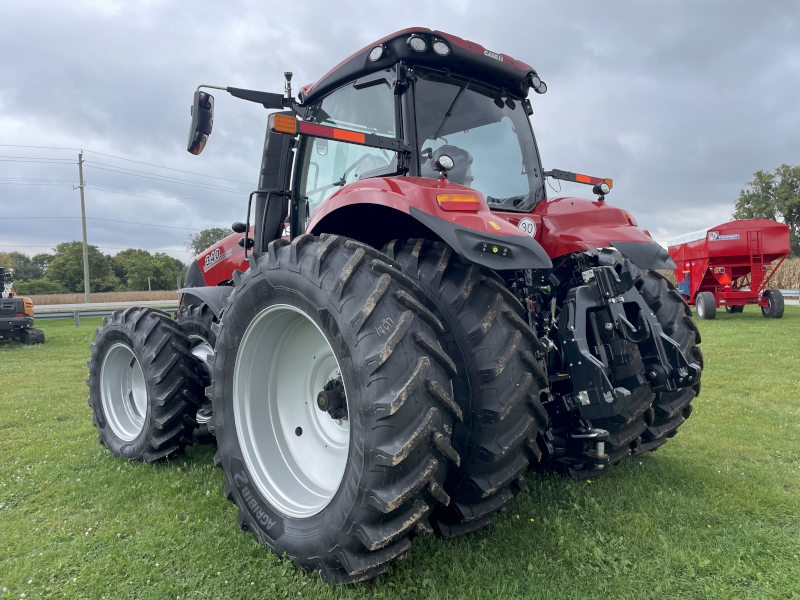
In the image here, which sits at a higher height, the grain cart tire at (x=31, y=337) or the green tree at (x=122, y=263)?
the grain cart tire at (x=31, y=337)

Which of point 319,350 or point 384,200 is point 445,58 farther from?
point 319,350

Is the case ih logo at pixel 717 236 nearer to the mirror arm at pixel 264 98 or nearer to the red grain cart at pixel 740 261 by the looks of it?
the red grain cart at pixel 740 261

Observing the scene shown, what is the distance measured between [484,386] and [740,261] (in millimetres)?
15353

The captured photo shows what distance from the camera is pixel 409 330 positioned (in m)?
1.92

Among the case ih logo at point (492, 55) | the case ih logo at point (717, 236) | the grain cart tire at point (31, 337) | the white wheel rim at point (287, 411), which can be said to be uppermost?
the case ih logo at point (492, 55)

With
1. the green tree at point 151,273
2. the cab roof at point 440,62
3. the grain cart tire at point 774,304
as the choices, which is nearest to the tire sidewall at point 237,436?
the cab roof at point 440,62

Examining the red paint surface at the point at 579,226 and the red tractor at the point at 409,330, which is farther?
the red paint surface at the point at 579,226

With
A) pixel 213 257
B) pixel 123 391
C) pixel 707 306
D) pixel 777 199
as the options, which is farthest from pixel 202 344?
pixel 777 199

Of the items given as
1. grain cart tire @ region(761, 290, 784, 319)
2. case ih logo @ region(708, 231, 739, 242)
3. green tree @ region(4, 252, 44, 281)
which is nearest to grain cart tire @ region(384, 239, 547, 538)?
case ih logo @ region(708, 231, 739, 242)

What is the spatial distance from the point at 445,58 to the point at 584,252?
1.30 meters

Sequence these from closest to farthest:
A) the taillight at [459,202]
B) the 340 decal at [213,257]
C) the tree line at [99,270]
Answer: the taillight at [459,202] < the 340 decal at [213,257] < the tree line at [99,270]

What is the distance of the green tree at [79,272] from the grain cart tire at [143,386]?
186 ft

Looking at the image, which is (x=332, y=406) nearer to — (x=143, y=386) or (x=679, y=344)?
(x=679, y=344)

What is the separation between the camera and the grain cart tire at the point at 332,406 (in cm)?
185
